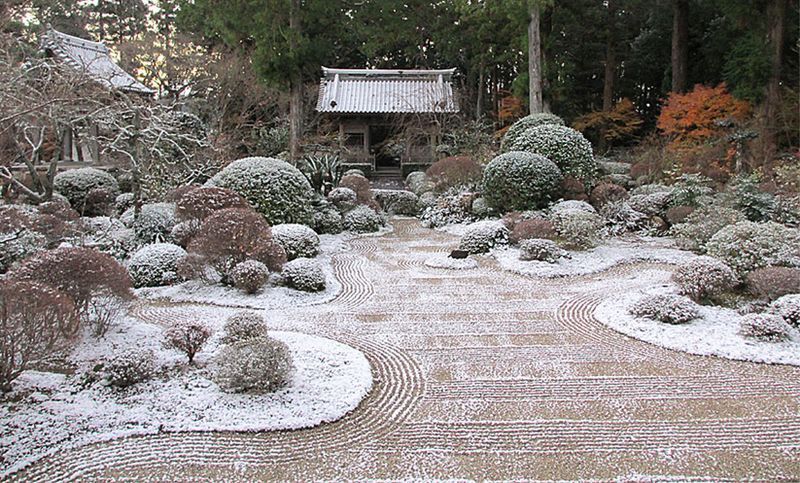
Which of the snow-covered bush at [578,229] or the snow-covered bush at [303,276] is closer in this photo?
the snow-covered bush at [303,276]

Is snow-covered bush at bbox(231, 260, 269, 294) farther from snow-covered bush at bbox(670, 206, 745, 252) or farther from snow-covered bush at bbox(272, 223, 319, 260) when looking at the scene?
snow-covered bush at bbox(670, 206, 745, 252)

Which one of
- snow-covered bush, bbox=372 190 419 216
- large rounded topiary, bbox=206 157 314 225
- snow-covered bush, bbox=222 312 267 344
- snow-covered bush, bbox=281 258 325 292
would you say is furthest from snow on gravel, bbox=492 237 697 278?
snow-covered bush, bbox=372 190 419 216

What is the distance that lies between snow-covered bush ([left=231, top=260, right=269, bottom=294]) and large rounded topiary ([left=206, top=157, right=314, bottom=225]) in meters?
2.82

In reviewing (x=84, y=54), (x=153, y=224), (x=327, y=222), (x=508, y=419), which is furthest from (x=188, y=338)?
(x=84, y=54)

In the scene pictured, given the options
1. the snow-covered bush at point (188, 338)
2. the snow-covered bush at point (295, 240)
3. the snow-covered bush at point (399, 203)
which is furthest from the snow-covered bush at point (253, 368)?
the snow-covered bush at point (399, 203)

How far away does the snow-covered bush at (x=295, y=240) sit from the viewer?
29.9ft

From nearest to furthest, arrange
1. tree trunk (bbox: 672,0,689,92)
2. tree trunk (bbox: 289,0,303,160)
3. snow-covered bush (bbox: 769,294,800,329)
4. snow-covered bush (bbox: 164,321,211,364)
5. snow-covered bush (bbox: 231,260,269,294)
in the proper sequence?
snow-covered bush (bbox: 164,321,211,364) → snow-covered bush (bbox: 769,294,800,329) → snow-covered bush (bbox: 231,260,269,294) → tree trunk (bbox: 289,0,303,160) → tree trunk (bbox: 672,0,689,92)

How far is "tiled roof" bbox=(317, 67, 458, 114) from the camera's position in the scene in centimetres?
2178

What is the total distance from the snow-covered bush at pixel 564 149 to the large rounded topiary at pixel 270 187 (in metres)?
5.15

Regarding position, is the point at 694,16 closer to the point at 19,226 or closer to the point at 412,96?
the point at 412,96

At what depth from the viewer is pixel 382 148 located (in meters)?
22.8

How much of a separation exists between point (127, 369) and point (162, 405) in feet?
1.56

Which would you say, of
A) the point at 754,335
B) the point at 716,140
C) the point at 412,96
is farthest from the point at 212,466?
the point at 412,96

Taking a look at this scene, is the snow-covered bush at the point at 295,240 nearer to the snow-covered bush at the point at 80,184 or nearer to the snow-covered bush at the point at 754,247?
the snow-covered bush at the point at 754,247
